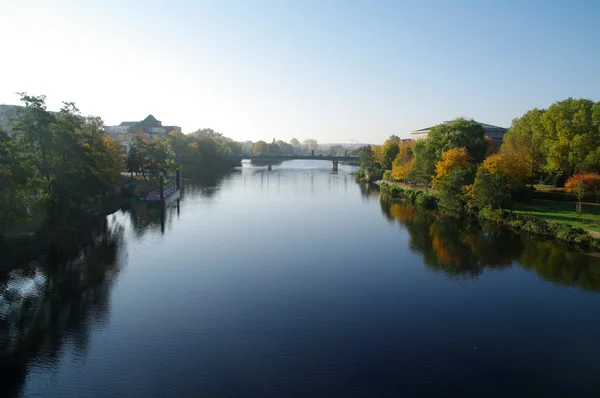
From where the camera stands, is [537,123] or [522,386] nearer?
[522,386]

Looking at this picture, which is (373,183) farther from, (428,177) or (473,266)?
(473,266)

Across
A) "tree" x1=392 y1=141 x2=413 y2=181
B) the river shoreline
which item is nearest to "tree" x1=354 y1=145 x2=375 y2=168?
"tree" x1=392 y1=141 x2=413 y2=181

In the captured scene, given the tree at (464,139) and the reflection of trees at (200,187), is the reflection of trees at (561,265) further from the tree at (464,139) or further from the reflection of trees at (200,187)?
the reflection of trees at (200,187)

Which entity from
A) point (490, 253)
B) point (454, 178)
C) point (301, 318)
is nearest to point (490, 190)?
point (454, 178)

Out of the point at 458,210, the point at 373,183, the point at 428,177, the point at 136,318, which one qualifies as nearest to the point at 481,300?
the point at 136,318

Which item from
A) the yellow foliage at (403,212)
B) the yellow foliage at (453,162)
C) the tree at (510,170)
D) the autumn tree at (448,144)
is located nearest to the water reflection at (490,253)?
the yellow foliage at (403,212)
